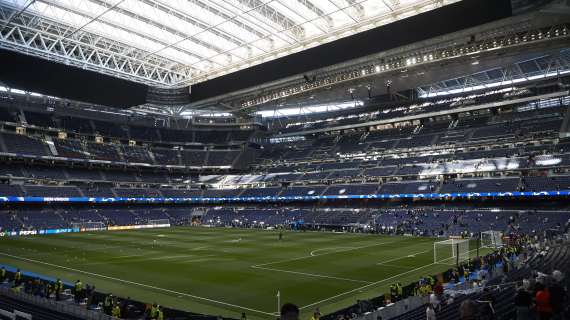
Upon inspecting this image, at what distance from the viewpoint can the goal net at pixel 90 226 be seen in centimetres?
6216

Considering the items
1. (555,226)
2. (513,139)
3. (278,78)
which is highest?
(278,78)

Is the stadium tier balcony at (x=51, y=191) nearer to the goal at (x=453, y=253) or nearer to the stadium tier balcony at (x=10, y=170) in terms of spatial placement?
the stadium tier balcony at (x=10, y=170)

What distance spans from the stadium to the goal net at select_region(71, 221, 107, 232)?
46 centimetres

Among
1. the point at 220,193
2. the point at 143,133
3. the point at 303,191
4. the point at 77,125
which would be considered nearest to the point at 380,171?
the point at 303,191

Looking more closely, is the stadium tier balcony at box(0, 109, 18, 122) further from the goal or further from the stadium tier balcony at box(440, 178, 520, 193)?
the goal

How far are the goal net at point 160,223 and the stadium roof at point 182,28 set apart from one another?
92.3ft

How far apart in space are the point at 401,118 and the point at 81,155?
199 feet

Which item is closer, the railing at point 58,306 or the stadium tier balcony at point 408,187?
the railing at point 58,306

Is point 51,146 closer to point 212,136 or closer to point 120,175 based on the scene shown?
point 120,175

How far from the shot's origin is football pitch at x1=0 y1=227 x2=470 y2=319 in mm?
Result: 21203

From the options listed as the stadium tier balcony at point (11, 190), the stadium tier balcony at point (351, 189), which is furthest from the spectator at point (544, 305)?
the stadium tier balcony at point (11, 190)

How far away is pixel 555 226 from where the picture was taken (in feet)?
136

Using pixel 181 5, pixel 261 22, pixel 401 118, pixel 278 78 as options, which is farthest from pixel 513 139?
pixel 181 5

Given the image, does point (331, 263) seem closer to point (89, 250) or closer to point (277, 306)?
point (277, 306)
